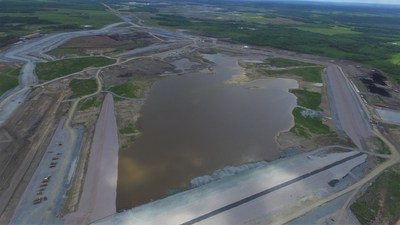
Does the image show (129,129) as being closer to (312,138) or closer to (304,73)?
(312,138)

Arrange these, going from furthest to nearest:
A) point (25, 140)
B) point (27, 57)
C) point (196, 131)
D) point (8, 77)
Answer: point (27, 57) → point (8, 77) → point (196, 131) → point (25, 140)

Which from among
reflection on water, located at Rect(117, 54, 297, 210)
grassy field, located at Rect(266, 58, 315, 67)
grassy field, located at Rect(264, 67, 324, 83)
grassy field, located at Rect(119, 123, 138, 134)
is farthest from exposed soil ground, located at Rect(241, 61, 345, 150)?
grassy field, located at Rect(119, 123, 138, 134)

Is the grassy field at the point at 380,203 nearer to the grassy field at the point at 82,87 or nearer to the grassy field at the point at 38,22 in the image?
the grassy field at the point at 82,87

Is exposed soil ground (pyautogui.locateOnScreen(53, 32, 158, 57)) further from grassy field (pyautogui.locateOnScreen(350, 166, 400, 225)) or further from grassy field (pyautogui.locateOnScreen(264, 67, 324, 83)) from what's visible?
grassy field (pyautogui.locateOnScreen(350, 166, 400, 225))

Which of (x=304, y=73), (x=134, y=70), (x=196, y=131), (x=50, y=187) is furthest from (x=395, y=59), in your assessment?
Result: (x=50, y=187)

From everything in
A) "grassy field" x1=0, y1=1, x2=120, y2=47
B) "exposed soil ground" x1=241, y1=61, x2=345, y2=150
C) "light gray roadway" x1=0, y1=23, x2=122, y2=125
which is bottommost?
"light gray roadway" x1=0, y1=23, x2=122, y2=125

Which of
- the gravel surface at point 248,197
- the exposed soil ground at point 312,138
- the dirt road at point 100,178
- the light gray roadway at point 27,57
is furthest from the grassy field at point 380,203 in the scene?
the light gray roadway at point 27,57
